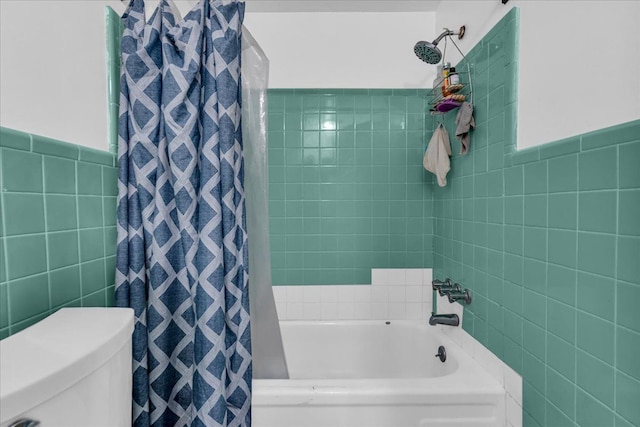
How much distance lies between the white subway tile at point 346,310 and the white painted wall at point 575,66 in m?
1.32

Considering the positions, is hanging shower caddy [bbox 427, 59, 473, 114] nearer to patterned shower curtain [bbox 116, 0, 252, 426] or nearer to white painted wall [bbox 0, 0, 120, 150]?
patterned shower curtain [bbox 116, 0, 252, 426]

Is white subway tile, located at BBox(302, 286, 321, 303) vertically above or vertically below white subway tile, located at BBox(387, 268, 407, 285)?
below

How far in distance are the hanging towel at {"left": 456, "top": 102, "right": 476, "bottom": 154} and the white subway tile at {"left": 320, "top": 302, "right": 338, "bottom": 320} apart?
1.19m

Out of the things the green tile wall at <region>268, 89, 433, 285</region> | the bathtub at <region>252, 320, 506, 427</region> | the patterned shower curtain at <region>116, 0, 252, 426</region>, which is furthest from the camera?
the green tile wall at <region>268, 89, 433, 285</region>

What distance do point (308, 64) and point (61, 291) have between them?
1.69 meters

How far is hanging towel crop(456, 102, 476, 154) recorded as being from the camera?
52.6 inches

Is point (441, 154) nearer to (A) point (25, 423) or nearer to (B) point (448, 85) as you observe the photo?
(B) point (448, 85)

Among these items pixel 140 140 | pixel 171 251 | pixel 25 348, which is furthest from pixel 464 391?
pixel 140 140

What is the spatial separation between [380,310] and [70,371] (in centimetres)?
167

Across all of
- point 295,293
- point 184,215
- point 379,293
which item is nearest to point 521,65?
point 184,215

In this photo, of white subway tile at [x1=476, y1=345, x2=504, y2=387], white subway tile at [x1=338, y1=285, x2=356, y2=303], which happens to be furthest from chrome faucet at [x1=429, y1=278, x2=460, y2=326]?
white subway tile at [x1=338, y1=285, x2=356, y2=303]

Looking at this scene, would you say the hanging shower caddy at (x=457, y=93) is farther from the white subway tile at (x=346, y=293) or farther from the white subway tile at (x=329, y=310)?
the white subway tile at (x=329, y=310)

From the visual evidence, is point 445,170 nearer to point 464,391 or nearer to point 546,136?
point 546,136

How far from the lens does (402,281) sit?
6.28 ft
